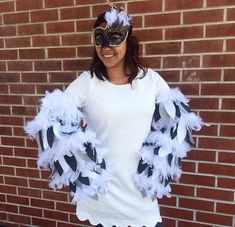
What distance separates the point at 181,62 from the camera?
8.34 ft

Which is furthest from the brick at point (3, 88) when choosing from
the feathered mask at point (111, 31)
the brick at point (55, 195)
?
the feathered mask at point (111, 31)

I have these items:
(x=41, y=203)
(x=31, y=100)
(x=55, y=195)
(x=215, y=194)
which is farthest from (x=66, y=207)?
(x=215, y=194)

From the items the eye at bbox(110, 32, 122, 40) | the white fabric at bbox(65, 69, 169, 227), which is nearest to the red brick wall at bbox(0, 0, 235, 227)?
the white fabric at bbox(65, 69, 169, 227)

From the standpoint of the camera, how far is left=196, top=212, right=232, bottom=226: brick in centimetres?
266

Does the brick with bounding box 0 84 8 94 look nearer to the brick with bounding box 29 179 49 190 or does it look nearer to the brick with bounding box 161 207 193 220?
the brick with bounding box 29 179 49 190

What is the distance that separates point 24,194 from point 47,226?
356mm

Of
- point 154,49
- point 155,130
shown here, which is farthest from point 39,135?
point 154,49

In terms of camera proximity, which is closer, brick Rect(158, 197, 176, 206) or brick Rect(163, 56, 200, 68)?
brick Rect(163, 56, 200, 68)

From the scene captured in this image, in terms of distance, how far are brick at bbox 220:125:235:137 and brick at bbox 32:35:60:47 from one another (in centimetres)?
140

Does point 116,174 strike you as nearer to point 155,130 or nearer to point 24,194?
point 155,130

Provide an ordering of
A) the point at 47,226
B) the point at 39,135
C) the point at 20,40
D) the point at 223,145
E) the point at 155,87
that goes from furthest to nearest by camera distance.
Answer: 1. the point at 47,226
2. the point at 20,40
3. the point at 223,145
4. the point at 155,87
5. the point at 39,135

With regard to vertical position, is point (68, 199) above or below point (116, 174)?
below

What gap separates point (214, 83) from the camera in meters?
2.48

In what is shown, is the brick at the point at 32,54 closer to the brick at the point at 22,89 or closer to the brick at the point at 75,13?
the brick at the point at 22,89
